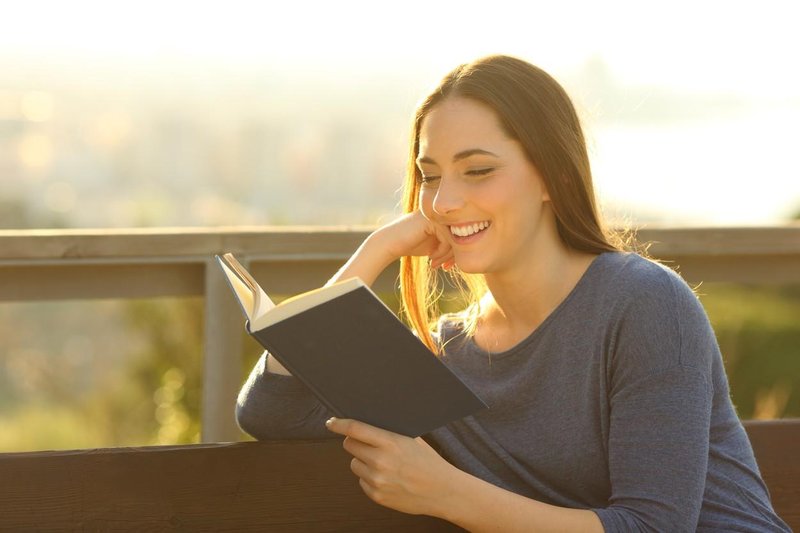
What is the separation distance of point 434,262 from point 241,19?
20.8ft

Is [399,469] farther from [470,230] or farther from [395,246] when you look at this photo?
[395,246]

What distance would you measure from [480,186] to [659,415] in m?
0.50

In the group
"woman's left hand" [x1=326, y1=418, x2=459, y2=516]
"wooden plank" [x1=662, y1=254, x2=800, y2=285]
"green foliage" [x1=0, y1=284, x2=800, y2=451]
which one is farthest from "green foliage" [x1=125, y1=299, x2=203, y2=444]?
"woman's left hand" [x1=326, y1=418, x2=459, y2=516]

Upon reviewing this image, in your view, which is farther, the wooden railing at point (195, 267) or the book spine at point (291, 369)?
the wooden railing at point (195, 267)

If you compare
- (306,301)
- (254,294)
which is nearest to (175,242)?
(254,294)

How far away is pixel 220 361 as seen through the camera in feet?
9.00

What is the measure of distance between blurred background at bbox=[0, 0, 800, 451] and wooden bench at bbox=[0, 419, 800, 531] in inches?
62.6

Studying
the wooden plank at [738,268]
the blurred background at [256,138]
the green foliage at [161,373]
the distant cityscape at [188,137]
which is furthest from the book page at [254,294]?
the distant cityscape at [188,137]

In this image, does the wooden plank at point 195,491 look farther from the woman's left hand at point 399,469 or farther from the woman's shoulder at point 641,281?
the woman's shoulder at point 641,281

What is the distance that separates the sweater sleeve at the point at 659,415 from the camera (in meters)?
1.78

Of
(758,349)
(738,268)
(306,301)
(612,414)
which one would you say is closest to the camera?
(306,301)

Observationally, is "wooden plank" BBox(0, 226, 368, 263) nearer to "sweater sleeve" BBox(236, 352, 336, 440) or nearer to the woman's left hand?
"sweater sleeve" BBox(236, 352, 336, 440)

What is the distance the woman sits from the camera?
69.7 inches

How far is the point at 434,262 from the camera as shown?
2303 millimetres
